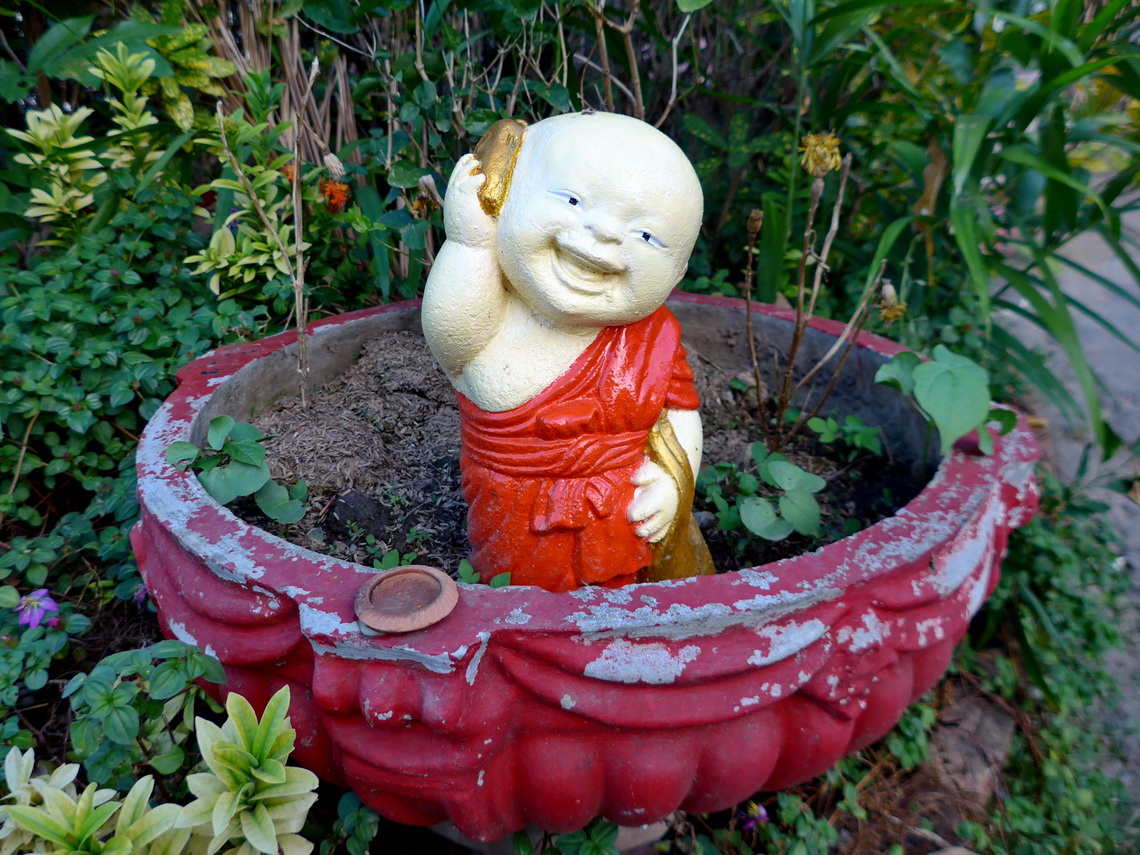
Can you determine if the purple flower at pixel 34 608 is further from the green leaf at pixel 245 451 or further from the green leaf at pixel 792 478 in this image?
the green leaf at pixel 792 478

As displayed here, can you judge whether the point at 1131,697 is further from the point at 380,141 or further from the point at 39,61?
the point at 39,61

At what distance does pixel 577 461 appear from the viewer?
1216mm

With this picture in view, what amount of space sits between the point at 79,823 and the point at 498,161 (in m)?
1.08

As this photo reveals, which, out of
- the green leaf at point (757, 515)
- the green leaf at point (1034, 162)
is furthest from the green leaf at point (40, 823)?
the green leaf at point (1034, 162)

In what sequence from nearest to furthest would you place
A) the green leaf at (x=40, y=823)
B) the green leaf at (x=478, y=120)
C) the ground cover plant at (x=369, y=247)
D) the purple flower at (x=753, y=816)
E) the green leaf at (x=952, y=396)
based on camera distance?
the green leaf at (x=40, y=823)
the green leaf at (x=952, y=396)
the purple flower at (x=753, y=816)
the ground cover plant at (x=369, y=247)
the green leaf at (x=478, y=120)

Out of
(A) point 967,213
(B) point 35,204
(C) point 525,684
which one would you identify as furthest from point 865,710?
(B) point 35,204

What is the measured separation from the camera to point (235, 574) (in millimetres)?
1014

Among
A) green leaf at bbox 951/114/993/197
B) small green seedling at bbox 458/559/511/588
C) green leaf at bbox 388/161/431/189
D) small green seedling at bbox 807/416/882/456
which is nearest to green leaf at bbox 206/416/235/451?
small green seedling at bbox 458/559/511/588

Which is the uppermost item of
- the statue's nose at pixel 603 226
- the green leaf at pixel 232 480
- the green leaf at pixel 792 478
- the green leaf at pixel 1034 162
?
the green leaf at pixel 1034 162

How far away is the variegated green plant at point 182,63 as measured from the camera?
2.01 m

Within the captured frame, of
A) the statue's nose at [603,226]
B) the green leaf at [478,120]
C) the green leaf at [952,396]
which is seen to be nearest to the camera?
the statue's nose at [603,226]

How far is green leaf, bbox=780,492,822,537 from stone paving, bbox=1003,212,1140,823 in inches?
38.6

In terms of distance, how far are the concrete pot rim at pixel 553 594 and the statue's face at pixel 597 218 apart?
463mm

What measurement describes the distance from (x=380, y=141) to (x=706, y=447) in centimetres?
122
